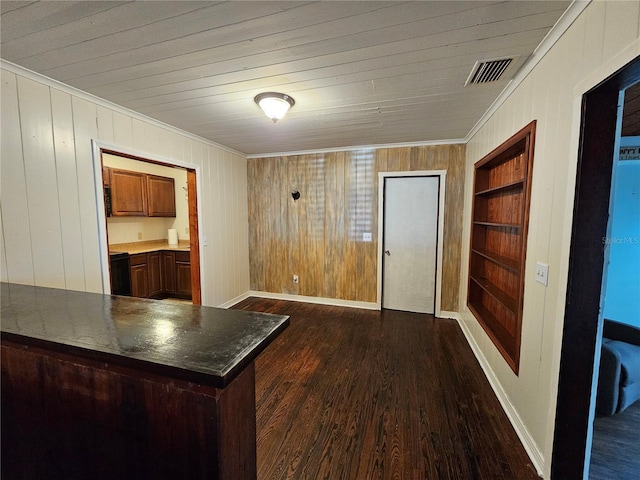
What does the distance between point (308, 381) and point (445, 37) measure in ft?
8.63

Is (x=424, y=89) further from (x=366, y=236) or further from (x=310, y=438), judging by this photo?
(x=310, y=438)

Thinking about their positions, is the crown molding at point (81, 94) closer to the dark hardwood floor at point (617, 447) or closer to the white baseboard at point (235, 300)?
the white baseboard at point (235, 300)

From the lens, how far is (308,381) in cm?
230

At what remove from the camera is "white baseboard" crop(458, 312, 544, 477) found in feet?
4.94

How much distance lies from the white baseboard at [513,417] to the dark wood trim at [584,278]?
147mm

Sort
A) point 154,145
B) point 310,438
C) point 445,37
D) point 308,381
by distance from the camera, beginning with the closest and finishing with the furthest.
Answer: point 445,37 → point 310,438 → point 308,381 → point 154,145

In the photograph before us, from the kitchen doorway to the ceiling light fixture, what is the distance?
1415mm

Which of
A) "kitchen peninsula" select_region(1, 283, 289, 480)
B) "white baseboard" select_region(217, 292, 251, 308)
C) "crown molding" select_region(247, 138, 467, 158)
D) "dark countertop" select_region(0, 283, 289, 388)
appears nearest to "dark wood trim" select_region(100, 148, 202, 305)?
"white baseboard" select_region(217, 292, 251, 308)

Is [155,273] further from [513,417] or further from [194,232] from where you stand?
[513,417]

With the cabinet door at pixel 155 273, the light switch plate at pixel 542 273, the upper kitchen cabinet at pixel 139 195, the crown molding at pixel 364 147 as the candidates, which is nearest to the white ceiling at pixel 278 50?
the crown molding at pixel 364 147

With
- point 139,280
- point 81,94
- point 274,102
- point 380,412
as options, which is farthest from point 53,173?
point 380,412

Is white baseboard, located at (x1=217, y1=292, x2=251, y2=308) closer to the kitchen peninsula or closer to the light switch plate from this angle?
the kitchen peninsula

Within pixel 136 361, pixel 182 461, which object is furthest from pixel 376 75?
pixel 182 461

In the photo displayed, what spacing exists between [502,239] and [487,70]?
152 centimetres
